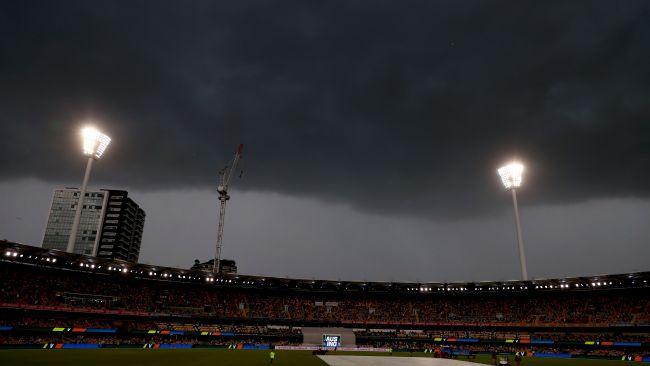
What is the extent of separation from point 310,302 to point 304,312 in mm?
4089

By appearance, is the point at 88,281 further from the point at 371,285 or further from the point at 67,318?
the point at 371,285

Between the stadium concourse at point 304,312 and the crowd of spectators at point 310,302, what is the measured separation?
0.24 metres

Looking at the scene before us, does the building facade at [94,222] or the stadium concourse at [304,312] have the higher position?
the building facade at [94,222]

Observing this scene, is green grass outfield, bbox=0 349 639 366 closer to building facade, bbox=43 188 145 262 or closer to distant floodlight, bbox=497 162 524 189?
distant floodlight, bbox=497 162 524 189

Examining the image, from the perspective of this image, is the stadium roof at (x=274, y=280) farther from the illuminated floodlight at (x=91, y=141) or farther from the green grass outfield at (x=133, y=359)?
the green grass outfield at (x=133, y=359)

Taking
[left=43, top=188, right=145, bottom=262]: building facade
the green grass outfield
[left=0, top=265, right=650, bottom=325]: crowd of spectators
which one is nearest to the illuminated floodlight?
the green grass outfield

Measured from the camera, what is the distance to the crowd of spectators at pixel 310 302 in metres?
70.6

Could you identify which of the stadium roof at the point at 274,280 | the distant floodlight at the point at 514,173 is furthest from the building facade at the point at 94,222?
the distant floodlight at the point at 514,173

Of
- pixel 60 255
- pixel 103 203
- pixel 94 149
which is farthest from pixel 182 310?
pixel 103 203

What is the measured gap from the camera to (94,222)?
184 meters

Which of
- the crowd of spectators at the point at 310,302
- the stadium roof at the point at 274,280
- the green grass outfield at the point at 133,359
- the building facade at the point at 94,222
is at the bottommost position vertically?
the green grass outfield at the point at 133,359

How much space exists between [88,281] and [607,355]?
95.5 metres

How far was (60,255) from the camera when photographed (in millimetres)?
65875

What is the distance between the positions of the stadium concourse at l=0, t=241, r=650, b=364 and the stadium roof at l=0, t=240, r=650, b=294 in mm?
250
